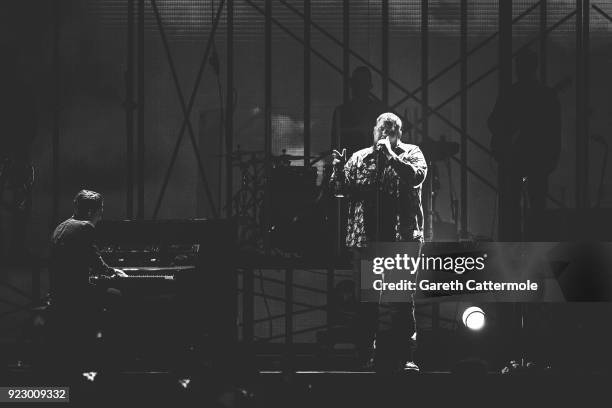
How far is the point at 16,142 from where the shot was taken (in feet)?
24.4

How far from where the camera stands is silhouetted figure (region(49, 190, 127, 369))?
5371 millimetres

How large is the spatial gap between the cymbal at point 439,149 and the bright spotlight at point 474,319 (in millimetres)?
1471

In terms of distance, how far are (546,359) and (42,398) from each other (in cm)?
312

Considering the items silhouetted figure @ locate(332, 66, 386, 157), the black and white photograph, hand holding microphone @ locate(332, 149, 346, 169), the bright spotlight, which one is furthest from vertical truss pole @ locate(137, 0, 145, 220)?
the bright spotlight

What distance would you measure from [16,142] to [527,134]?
4.07 meters

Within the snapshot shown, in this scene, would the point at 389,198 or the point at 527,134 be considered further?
the point at 527,134

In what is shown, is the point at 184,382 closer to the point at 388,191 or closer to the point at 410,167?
the point at 388,191

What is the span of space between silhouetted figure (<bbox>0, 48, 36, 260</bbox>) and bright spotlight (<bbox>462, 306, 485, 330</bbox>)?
3573mm

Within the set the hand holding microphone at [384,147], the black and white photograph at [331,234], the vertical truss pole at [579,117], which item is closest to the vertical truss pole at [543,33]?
the black and white photograph at [331,234]

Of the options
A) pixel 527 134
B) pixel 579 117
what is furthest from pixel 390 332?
pixel 579 117

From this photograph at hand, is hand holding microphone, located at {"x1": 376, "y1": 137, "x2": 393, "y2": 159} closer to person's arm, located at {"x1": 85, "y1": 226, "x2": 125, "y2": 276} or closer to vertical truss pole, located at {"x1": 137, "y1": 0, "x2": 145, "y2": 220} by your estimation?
person's arm, located at {"x1": 85, "y1": 226, "x2": 125, "y2": 276}

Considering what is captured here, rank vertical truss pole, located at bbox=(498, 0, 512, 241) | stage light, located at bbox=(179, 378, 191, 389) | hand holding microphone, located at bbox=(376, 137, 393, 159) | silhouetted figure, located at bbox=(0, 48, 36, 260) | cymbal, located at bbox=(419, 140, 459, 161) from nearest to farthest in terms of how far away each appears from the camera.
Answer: stage light, located at bbox=(179, 378, 191, 389), hand holding microphone, located at bbox=(376, 137, 393, 159), vertical truss pole, located at bbox=(498, 0, 512, 241), cymbal, located at bbox=(419, 140, 459, 161), silhouetted figure, located at bbox=(0, 48, 36, 260)

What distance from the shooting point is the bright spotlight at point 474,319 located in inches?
239

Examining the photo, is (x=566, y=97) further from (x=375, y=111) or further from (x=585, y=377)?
(x=585, y=377)
